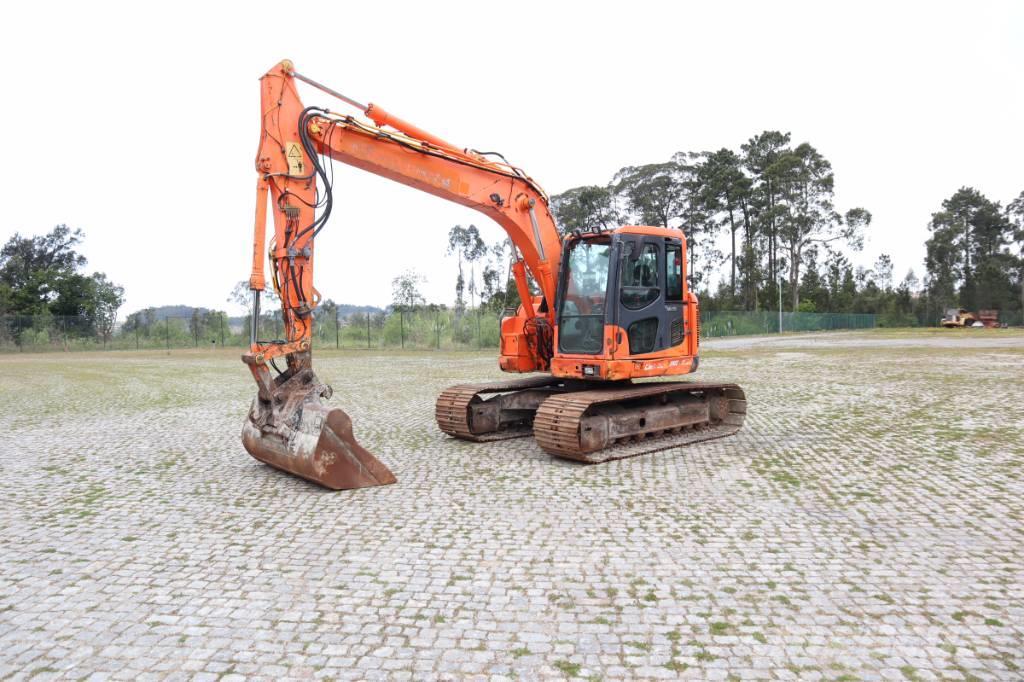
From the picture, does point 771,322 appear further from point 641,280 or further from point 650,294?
point 641,280

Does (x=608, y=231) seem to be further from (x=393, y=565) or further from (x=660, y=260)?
(x=393, y=565)

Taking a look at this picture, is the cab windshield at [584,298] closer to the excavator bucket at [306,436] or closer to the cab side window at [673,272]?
the cab side window at [673,272]

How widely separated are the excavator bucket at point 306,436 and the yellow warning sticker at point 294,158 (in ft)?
6.14

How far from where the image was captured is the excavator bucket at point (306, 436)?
6.38 m

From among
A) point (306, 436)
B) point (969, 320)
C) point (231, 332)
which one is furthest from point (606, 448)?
point (969, 320)

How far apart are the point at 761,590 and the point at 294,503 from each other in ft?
12.4

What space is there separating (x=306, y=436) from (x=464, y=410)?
2.62 m

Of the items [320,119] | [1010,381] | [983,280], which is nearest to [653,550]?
[320,119]

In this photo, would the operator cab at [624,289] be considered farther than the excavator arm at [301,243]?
Yes

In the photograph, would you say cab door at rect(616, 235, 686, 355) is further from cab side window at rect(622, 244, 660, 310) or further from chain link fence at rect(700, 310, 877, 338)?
chain link fence at rect(700, 310, 877, 338)

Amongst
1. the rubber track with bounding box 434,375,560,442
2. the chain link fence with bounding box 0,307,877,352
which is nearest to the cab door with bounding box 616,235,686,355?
the rubber track with bounding box 434,375,560,442

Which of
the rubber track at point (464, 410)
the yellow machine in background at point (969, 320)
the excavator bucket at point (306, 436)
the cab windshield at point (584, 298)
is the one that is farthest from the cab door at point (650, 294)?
the yellow machine in background at point (969, 320)

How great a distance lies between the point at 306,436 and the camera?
646cm

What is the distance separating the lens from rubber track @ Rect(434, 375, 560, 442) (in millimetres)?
8812
